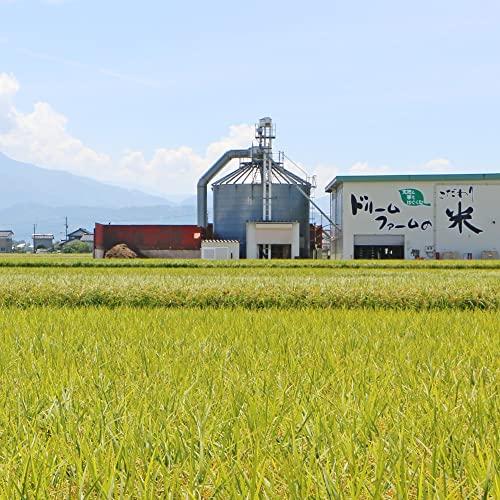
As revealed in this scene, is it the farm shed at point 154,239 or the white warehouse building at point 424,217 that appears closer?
the white warehouse building at point 424,217

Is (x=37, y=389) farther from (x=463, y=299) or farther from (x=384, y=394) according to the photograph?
(x=463, y=299)

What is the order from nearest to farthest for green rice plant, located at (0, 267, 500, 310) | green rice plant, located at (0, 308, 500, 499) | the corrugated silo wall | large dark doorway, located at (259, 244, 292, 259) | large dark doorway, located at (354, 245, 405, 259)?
green rice plant, located at (0, 308, 500, 499), green rice plant, located at (0, 267, 500, 310), large dark doorway, located at (354, 245, 405, 259), large dark doorway, located at (259, 244, 292, 259), the corrugated silo wall

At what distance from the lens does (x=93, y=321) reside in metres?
5.38

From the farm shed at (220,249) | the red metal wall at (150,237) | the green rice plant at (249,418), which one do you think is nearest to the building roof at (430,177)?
the farm shed at (220,249)

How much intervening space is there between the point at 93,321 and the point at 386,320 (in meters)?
2.78

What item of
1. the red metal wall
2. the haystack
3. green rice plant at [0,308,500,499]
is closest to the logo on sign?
the red metal wall

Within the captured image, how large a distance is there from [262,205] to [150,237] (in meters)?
7.74

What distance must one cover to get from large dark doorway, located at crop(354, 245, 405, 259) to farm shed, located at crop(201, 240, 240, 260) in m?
7.44

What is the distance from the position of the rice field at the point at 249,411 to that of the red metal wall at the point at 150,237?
3340 cm

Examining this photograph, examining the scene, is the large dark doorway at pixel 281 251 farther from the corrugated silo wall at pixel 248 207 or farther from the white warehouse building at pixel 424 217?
the white warehouse building at pixel 424 217

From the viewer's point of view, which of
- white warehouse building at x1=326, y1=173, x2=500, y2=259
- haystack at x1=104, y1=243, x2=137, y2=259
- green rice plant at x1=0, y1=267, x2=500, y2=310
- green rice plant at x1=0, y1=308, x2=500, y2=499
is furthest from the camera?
haystack at x1=104, y1=243, x2=137, y2=259

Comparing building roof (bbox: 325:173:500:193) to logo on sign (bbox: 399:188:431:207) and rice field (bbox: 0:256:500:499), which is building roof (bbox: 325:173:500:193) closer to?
logo on sign (bbox: 399:188:431:207)

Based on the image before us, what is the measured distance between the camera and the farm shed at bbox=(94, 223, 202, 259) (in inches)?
1506

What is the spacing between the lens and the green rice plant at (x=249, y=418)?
1.45m
